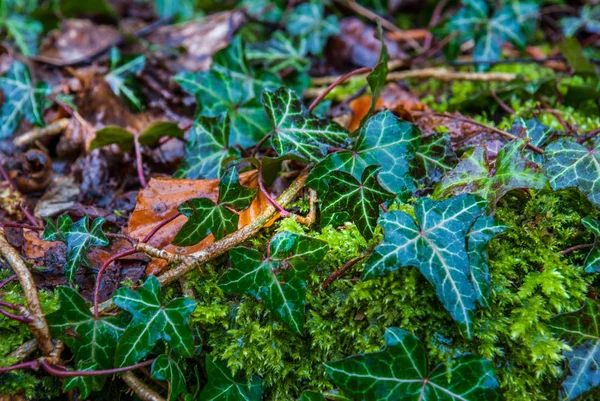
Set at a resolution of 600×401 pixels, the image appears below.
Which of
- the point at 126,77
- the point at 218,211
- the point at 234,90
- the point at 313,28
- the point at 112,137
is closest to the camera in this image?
the point at 218,211

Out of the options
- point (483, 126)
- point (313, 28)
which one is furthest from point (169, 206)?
point (313, 28)

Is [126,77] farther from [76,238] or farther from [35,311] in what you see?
[35,311]

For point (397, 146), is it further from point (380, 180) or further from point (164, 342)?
point (164, 342)

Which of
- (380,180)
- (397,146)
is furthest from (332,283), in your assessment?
(397,146)

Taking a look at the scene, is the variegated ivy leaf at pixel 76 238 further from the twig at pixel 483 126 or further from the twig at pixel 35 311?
the twig at pixel 483 126

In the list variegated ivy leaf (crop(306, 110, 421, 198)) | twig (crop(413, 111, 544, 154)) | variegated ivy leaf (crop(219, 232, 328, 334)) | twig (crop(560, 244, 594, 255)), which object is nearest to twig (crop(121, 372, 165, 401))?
variegated ivy leaf (crop(219, 232, 328, 334))

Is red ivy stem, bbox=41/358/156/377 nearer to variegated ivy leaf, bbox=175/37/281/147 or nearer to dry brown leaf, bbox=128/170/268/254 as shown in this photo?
dry brown leaf, bbox=128/170/268/254
